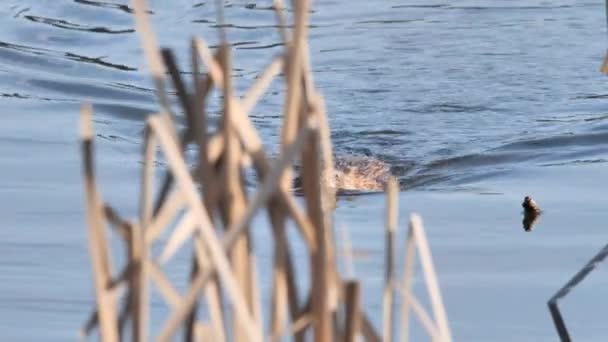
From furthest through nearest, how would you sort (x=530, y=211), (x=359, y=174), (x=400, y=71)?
(x=400, y=71)
(x=359, y=174)
(x=530, y=211)

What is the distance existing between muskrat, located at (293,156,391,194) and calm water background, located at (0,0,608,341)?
0.58 ft

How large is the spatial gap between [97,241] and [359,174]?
617cm

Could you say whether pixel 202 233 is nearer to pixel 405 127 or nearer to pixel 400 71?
pixel 405 127

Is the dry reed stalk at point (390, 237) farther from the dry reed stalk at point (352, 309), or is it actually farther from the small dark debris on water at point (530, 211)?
the small dark debris on water at point (530, 211)

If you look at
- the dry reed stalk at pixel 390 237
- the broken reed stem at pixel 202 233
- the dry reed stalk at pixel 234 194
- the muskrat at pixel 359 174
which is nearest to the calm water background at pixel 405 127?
the muskrat at pixel 359 174

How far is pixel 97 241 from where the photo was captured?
8.17ft

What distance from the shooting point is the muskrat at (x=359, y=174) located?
8.34 m

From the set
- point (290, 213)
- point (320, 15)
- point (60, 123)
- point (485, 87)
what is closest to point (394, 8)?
point (320, 15)

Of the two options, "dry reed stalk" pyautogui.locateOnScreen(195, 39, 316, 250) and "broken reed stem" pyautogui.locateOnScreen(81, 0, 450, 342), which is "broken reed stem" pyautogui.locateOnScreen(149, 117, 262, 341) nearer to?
"broken reed stem" pyautogui.locateOnScreen(81, 0, 450, 342)

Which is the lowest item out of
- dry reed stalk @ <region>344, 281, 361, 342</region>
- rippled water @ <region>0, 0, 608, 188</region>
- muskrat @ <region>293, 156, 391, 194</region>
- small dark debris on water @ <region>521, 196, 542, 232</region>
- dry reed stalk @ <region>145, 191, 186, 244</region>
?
small dark debris on water @ <region>521, 196, 542, 232</region>

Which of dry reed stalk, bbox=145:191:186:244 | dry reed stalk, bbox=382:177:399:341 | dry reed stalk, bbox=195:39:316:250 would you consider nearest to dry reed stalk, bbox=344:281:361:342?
dry reed stalk, bbox=195:39:316:250

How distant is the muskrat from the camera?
27.3ft

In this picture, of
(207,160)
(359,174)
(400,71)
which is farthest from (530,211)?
(207,160)

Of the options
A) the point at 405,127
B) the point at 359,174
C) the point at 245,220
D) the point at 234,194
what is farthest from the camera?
the point at 405,127
